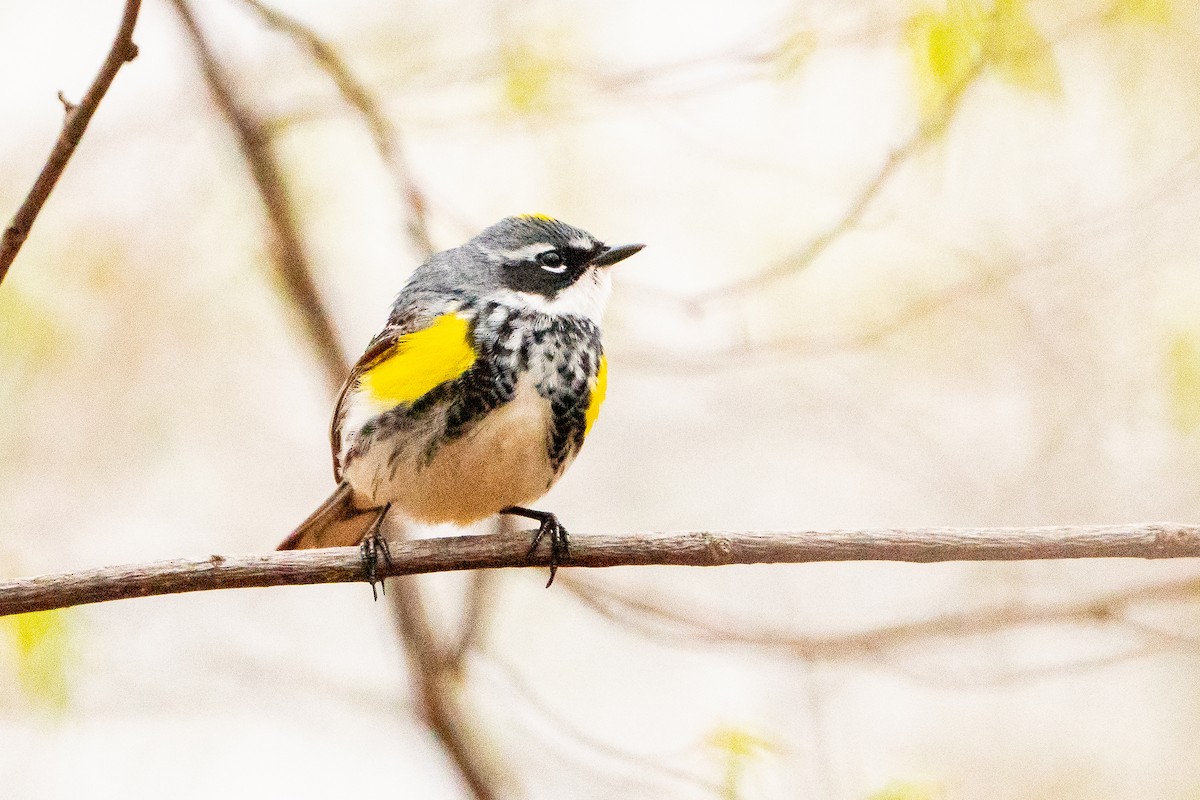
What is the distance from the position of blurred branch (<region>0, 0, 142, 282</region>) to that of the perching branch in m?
0.70

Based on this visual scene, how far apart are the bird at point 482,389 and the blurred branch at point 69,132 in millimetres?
1103

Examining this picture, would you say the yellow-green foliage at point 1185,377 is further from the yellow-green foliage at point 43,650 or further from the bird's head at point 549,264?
→ the yellow-green foliage at point 43,650

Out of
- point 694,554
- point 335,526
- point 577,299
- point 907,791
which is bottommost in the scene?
point 907,791

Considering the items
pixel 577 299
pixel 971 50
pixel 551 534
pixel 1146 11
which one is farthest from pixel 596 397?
pixel 1146 11

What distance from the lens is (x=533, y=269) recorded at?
12.5ft

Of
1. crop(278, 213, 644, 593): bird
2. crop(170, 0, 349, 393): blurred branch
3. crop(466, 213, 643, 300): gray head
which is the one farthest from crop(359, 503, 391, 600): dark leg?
crop(170, 0, 349, 393): blurred branch

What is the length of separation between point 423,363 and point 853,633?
6.18ft

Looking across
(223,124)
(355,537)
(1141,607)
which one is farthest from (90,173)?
(1141,607)

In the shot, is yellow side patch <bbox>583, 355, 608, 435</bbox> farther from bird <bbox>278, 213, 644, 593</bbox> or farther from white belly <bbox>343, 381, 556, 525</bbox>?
white belly <bbox>343, 381, 556, 525</bbox>

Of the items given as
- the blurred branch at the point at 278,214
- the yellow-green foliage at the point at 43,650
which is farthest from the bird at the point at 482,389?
the yellow-green foliage at the point at 43,650

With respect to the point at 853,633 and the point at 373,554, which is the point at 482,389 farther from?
the point at 853,633

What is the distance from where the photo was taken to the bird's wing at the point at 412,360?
3.42 metres

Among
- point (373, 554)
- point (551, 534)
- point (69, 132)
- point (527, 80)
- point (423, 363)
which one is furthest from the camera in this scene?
point (527, 80)

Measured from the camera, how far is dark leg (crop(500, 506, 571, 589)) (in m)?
3.08
